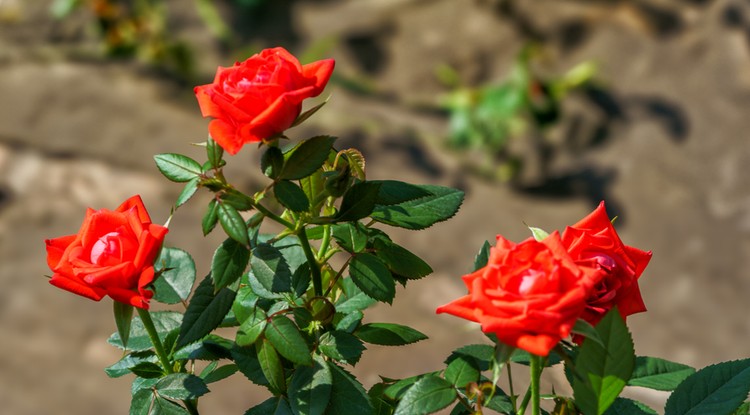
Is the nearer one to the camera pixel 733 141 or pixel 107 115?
pixel 733 141

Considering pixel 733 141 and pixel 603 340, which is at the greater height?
pixel 733 141

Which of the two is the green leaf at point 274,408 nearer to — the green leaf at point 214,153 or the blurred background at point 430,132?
the green leaf at point 214,153

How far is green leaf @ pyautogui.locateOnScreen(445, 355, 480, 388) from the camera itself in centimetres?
66

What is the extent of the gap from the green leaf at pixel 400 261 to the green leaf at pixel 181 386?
169mm

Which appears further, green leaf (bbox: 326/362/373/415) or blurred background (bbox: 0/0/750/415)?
blurred background (bbox: 0/0/750/415)

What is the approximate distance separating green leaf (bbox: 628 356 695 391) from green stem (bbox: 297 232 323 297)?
0.26m

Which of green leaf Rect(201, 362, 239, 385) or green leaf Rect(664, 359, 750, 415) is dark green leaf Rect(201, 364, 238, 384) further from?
green leaf Rect(664, 359, 750, 415)

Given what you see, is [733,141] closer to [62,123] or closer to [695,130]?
[695,130]

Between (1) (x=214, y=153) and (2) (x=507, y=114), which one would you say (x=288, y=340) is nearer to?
(1) (x=214, y=153)

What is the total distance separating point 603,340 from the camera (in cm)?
59

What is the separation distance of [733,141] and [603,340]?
6.45 feet

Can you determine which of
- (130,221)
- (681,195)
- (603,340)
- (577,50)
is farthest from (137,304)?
(577,50)

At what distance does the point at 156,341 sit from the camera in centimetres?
69

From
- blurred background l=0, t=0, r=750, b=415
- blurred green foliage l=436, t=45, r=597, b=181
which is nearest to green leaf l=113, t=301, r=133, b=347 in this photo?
blurred background l=0, t=0, r=750, b=415
